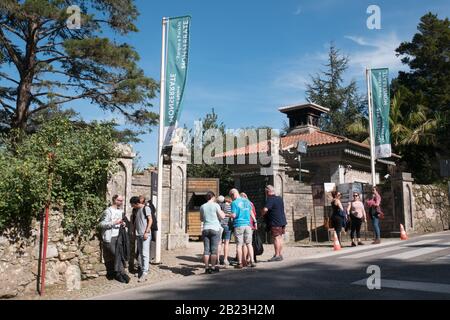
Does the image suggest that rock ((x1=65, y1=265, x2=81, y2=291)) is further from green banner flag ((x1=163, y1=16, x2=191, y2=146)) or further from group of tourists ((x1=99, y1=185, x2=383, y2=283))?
green banner flag ((x1=163, y1=16, x2=191, y2=146))

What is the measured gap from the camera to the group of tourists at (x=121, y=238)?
354 inches

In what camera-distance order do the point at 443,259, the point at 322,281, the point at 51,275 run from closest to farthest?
the point at 322,281, the point at 51,275, the point at 443,259

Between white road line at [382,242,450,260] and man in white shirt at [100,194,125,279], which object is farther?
white road line at [382,242,450,260]

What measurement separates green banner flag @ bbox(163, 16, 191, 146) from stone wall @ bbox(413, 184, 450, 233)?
11393 mm

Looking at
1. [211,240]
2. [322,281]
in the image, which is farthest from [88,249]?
[322,281]

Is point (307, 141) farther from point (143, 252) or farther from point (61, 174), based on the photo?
point (61, 174)

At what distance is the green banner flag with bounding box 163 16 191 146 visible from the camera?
11.3 m

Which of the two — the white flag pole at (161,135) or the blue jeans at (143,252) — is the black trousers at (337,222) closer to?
the white flag pole at (161,135)

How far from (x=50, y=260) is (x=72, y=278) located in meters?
0.57

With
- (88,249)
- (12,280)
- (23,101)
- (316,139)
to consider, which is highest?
(23,101)

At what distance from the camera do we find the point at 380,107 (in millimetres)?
18719

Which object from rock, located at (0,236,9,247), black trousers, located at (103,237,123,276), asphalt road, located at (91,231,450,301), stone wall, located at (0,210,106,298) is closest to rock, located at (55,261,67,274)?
stone wall, located at (0,210,106,298)

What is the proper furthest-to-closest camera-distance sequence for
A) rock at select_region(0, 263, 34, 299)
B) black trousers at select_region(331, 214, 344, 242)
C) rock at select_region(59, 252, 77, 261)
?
1. black trousers at select_region(331, 214, 344, 242)
2. rock at select_region(59, 252, 77, 261)
3. rock at select_region(0, 263, 34, 299)
